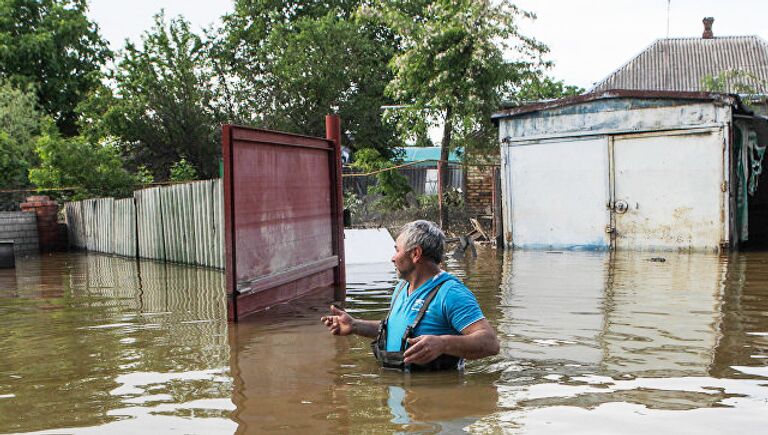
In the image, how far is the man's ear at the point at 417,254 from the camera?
4.97 meters

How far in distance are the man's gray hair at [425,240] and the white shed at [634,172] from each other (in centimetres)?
1093

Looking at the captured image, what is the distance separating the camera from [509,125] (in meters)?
16.9

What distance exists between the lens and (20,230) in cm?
2088

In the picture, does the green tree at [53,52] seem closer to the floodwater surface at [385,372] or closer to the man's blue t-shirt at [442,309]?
the floodwater surface at [385,372]

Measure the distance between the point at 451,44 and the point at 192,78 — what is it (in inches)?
500

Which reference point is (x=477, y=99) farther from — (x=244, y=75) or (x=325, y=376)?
(x=325, y=376)

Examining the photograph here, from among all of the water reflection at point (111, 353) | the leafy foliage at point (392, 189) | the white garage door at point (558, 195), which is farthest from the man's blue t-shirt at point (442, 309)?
the leafy foliage at point (392, 189)

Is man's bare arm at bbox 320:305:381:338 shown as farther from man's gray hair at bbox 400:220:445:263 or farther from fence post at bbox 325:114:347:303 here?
fence post at bbox 325:114:347:303

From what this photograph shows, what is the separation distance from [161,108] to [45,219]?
8330mm

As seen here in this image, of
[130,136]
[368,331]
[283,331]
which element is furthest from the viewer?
[130,136]

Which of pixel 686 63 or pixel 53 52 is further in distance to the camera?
pixel 53 52

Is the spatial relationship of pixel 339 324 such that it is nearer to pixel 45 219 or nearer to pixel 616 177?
pixel 616 177

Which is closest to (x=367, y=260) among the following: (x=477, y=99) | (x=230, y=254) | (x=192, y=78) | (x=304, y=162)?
(x=304, y=162)

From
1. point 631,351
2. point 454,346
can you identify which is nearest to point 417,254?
point 454,346
